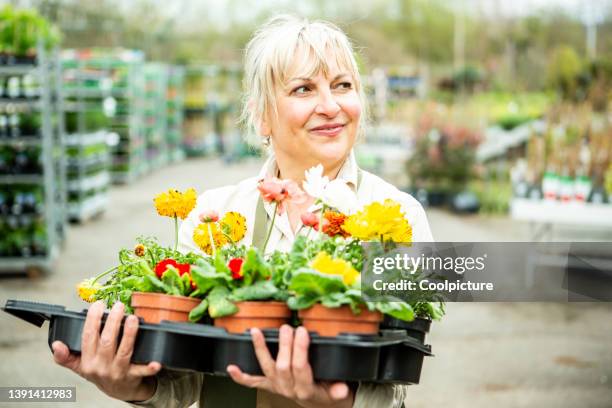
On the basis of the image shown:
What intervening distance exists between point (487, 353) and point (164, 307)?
434 centimetres

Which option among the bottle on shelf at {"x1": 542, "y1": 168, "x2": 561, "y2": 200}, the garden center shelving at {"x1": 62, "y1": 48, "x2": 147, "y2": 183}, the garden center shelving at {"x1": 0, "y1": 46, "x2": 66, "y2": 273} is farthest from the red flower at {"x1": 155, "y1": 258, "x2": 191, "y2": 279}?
the garden center shelving at {"x1": 62, "y1": 48, "x2": 147, "y2": 183}

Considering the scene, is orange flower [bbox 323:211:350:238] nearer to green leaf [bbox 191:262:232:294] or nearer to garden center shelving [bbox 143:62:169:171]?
green leaf [bbox 191:262:232:294]

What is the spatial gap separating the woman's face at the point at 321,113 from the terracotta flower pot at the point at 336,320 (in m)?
0.51

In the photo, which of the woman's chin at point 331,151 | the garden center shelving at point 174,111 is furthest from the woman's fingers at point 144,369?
the garden center shelving at point 174,111

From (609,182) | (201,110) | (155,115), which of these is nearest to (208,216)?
(609,182)

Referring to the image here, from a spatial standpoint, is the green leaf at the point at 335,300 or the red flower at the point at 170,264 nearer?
the green leaf at the point at 335,300

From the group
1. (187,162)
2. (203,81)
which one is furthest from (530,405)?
(203,81)

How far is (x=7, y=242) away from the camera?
736 centimetres

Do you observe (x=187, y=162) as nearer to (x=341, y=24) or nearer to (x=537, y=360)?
(x=537, y=360)

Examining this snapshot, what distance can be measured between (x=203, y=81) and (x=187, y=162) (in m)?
2.30

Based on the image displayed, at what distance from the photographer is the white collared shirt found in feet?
5.98

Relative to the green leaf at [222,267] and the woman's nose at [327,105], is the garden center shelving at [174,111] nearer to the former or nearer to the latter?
the woman's nose at [327,105]

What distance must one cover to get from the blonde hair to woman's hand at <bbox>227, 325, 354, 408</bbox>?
625 mm

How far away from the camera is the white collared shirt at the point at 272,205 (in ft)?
5.98
